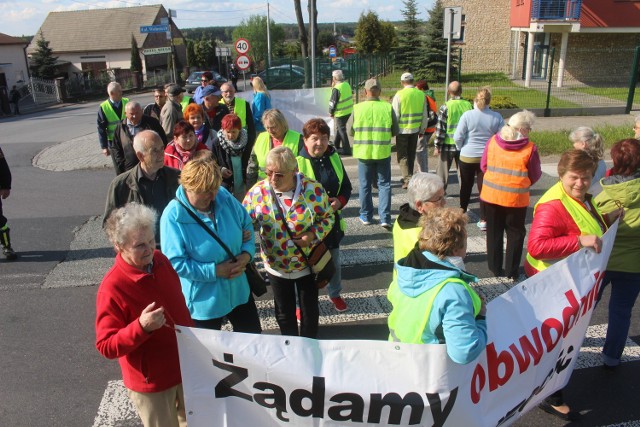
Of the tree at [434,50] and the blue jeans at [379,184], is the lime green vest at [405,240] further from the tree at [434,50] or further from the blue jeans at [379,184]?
the tree at [434,50]

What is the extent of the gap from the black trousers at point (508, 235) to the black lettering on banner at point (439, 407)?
325 centimetres

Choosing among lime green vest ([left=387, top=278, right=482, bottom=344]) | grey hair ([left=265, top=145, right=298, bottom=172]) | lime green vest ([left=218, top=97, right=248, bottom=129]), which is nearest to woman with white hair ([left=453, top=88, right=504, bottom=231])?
lime green vest ([left=218, top=97, right=248, bottom=129])

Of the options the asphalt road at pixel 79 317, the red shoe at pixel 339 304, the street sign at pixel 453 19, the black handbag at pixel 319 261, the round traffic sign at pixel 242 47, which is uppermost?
the street sign at pixel 453 19

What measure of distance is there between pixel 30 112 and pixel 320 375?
32.6 meters

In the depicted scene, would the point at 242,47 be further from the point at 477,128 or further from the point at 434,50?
the point at 434,50

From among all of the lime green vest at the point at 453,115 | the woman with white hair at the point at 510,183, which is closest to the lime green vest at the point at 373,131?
the lime green vest at the point at 453,115

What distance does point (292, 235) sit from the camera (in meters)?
3.92

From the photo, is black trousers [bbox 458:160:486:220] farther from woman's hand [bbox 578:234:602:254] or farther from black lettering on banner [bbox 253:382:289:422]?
black lettering on banner [bbox 253:382:289:422]

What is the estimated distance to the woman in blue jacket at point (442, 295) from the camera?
97.0 inches

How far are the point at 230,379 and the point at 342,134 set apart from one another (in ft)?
30.8

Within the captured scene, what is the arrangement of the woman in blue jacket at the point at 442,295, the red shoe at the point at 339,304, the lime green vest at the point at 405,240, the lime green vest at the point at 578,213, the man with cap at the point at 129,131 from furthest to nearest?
the man with cap at the point at 129,131, the red shoe at the point at 339,304, the lime green vest at the point at 578,213, the lime green vest at the point at 405,240, the woman in blue jacket at the point at 442,295

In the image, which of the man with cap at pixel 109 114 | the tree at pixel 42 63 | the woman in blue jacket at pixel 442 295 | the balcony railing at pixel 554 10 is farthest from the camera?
the tree at pixel 42 63

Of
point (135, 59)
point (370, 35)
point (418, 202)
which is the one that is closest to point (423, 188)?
point (418, 202)

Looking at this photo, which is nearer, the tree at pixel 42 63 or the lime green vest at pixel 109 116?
the lime green vest at pixel 109 116
